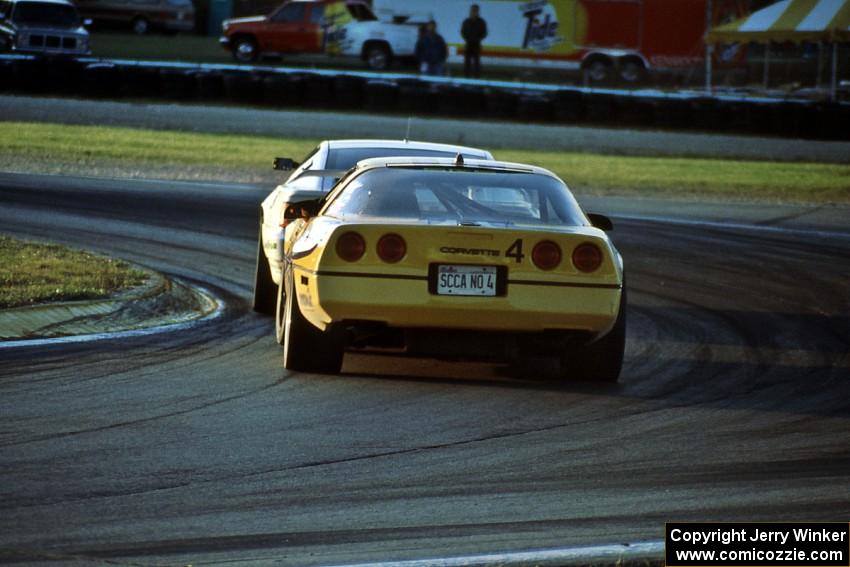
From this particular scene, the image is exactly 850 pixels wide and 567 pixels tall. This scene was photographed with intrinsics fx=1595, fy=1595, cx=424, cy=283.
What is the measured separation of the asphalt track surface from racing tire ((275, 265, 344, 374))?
11 cm

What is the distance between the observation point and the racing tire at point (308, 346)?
330 inches

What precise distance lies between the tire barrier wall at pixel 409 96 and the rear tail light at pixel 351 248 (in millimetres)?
18851

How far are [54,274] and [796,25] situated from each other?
2189cm

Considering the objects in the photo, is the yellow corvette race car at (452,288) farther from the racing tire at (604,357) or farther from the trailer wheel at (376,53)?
the trailer wheel at (376,53)

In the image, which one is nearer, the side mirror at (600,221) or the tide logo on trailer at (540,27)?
the side mirror at (600,221)

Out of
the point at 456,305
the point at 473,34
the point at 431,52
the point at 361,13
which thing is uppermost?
the point at 361,13

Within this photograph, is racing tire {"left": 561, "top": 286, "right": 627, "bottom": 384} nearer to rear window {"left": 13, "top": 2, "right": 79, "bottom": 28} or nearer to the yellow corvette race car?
the yellow corvette race car

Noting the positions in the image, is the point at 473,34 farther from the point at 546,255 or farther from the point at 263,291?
the point at 546,255

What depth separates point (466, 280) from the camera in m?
8.09

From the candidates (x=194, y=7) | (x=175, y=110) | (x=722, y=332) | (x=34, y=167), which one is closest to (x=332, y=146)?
(x=722, y=332)

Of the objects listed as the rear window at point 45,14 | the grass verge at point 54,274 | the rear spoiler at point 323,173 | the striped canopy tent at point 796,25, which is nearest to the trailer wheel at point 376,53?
the rear window at point 45,14

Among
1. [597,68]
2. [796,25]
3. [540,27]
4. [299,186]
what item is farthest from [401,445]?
[597,68]

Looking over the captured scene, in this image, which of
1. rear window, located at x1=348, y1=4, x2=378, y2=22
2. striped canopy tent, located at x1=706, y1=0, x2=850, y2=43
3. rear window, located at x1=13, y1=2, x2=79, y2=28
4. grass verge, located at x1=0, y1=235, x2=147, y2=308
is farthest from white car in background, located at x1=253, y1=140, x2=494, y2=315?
rear window, located at x1=348, y1=4, x2=378, y2=22

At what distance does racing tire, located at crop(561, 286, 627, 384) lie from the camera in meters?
8.48
